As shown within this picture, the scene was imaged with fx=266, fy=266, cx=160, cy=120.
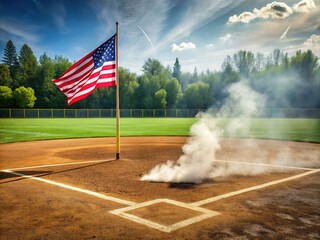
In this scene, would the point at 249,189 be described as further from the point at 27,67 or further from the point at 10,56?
the point at 10,56

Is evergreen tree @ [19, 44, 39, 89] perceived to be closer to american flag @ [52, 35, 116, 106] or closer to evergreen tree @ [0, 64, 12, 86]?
evergreen tree @ [0, 64, 12, 86]

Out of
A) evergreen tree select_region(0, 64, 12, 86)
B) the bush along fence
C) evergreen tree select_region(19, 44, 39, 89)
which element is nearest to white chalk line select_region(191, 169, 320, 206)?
the bush along fence

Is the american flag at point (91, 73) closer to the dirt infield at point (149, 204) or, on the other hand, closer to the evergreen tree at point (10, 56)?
the dirt infield at point (149, 204)

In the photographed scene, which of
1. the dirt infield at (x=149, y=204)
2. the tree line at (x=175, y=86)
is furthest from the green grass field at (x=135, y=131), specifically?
the tree line at (x=175, y=86)

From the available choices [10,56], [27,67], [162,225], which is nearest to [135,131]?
[162,225]

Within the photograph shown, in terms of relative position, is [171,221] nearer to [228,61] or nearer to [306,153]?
[306,153]

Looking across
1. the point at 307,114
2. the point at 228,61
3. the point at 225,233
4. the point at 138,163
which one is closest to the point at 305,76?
the point at 307,114
